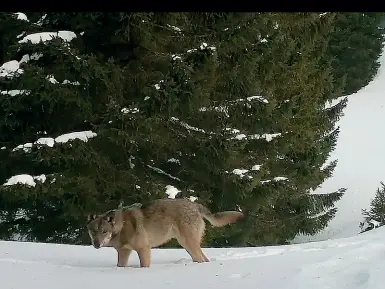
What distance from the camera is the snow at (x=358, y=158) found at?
20.9m

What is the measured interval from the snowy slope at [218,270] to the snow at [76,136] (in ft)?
12.2

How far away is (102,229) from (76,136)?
208 inches

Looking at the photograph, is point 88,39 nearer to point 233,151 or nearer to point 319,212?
point 233,151

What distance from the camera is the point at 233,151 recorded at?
41.4ft

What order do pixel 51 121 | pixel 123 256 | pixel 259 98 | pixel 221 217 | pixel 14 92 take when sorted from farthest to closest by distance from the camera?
pixel 51 121
pixel 259 98
pixel 14 92
pixel 221 217
pixel 123 256

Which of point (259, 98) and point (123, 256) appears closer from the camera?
point (123, 256)

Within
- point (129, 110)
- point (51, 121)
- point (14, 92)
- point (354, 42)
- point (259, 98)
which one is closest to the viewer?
point (129, 110)

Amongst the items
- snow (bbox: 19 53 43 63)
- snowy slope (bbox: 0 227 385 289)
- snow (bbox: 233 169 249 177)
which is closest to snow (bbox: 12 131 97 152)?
snow (bbox: 19 53 43 63)

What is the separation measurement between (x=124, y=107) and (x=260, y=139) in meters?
3.32

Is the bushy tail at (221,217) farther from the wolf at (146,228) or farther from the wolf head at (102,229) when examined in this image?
the wolf head at (102,229)

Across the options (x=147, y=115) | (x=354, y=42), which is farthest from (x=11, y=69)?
(x=354, y=42)

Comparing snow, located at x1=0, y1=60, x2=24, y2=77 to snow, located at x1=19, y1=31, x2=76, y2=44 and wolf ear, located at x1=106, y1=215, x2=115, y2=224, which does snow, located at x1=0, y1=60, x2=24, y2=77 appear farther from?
wolf ear, located at x1=106, y1=215, x2=115, y2=224

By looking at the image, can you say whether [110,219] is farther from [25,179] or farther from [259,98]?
[259,98]

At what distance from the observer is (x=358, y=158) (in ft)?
90.6
